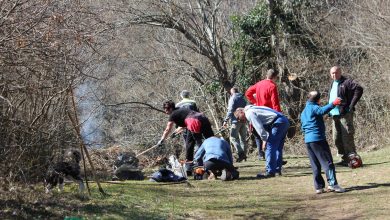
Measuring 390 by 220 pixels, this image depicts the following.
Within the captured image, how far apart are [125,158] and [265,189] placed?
3459 millimetres

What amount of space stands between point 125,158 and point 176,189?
8.18 feet

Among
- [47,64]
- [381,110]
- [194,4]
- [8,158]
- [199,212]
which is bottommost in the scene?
[199,212]

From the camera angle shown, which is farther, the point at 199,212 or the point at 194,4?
the point at 194,4

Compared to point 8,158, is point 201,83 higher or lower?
higher

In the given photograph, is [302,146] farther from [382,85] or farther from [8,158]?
[8,158]

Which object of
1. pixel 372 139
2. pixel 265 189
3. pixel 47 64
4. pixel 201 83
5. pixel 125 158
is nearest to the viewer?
pixel 47 64

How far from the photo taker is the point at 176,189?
33.0 feet

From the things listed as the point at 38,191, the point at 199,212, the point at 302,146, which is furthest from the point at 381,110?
the point at 38,191

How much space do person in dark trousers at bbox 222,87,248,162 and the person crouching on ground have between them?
3.70 metres

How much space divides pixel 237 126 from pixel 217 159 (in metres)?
4.56

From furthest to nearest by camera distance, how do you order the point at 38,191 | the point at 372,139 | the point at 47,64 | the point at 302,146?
the point at 302,146, the point at 372,139, the point at 38,191, the point at 47,64

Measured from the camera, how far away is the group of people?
9047 mm

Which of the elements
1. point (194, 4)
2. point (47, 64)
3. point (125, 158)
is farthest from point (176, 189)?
point (194, 4)

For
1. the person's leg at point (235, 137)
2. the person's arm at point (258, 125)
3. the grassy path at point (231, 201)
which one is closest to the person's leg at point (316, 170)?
the grassy path at point (231, 201)
